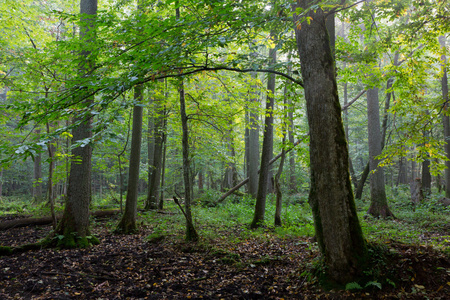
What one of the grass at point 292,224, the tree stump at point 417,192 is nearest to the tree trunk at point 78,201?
the grass at point 292,224

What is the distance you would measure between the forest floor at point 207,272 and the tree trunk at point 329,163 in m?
0.33

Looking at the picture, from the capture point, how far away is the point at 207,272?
516 cm

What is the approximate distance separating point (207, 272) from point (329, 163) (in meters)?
3.21

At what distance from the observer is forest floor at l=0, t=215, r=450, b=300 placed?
11.9 feet

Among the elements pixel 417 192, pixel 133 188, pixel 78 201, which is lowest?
pixel 417 192

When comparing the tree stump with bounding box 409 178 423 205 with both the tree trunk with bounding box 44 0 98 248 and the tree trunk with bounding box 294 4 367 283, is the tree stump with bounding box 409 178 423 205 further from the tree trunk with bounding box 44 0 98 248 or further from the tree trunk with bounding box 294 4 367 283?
the tree trunk with bounding box 44 0 98 248

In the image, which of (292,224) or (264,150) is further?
(292,224)

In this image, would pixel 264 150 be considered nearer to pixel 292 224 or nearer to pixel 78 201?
pixel 292 224

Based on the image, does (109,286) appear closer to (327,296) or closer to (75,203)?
(75,203)

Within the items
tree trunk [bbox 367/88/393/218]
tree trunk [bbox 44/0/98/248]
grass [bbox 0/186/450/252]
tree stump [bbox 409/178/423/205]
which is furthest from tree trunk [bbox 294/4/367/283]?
tree stump [bbox 409/178/423/205]

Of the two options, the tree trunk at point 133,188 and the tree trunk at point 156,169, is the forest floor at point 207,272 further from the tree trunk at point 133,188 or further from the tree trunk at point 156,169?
the tree trunk at point 156,169

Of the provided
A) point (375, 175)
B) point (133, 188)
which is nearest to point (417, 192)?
point (375, 175)

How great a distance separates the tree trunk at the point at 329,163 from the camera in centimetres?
372

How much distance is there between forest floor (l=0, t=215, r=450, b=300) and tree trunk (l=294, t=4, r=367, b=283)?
1.08 feet
